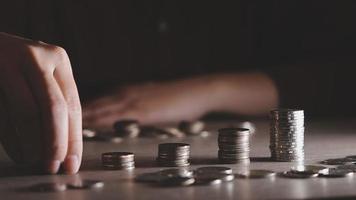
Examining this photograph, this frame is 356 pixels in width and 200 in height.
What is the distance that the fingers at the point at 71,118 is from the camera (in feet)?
4.51

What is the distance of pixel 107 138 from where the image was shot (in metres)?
1.99

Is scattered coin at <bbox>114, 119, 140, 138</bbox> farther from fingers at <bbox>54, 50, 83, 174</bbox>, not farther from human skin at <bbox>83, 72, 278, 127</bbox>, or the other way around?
fingers at <bbox>54, 50, 83, 174</bbox>

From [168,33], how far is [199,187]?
2401 millimetres

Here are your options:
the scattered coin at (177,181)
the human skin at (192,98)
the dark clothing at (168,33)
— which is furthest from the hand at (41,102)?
the dark clothing at (168,33)

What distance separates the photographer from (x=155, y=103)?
8.85ft

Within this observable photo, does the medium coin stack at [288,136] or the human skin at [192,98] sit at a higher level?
the human skin at [192,98]

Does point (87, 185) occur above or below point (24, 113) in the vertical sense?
below

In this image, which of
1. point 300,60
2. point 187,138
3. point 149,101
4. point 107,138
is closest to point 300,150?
point 187,138

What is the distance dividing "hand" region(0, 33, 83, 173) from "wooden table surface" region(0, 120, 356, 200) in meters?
0.05

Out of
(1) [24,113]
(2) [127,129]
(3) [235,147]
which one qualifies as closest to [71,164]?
(1) [24,113]

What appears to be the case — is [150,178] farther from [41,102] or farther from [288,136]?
[288,136]

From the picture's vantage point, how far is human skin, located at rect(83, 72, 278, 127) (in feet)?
8.73

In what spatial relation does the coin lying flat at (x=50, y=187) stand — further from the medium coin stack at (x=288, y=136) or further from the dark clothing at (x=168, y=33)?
the dark clothing at (x=168, y=33)

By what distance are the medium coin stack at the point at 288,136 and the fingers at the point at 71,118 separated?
0.45m
